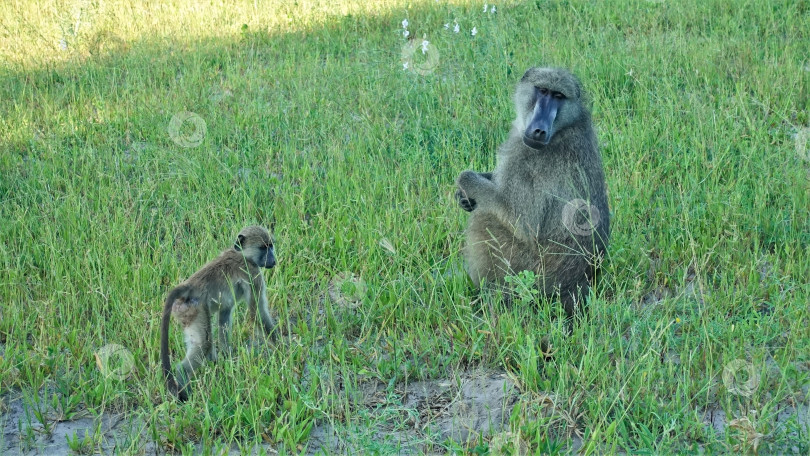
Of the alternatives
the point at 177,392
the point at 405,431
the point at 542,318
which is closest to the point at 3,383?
the point at 177,392

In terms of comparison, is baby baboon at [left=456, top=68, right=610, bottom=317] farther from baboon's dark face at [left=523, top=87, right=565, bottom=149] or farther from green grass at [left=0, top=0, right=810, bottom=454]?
green grass at [left=0, top=0, right=810, bottom=454]

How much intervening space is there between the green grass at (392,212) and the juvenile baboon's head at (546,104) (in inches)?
32.6

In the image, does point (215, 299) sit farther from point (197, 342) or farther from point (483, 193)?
point (483, 193)

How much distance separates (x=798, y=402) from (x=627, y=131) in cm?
306

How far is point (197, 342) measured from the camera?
3875 mm

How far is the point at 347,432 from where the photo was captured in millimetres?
3500

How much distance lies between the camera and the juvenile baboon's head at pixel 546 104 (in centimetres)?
419

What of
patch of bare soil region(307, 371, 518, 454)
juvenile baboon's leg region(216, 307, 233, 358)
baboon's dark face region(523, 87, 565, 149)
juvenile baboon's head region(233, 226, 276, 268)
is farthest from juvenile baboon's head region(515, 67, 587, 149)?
juvenile baboon's leg region(216, 307, 233, 358)

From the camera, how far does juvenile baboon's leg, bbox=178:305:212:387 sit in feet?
12.6

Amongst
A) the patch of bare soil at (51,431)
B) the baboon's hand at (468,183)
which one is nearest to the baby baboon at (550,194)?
the baboon's hand at (468,183)

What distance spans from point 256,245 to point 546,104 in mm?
1670

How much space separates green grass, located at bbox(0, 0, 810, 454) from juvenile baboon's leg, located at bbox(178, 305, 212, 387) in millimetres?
96

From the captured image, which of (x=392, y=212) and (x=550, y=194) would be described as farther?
(x=392, y=212)

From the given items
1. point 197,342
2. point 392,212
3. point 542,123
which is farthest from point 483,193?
point 197,342
